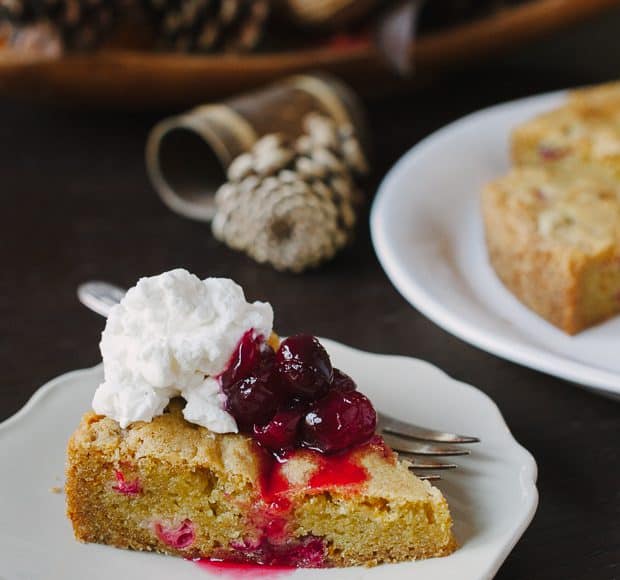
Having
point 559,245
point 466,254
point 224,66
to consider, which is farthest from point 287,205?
point 224,66

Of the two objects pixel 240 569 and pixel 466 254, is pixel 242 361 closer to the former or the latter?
pixel 240 569

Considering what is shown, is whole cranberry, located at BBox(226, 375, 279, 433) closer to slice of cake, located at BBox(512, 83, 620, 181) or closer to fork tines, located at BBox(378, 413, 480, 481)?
fork tines, located at BBox(378, 413, 480, 481)

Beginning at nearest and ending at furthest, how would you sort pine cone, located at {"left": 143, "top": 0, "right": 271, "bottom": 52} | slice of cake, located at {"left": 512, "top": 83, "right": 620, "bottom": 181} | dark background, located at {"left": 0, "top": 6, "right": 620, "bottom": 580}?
dark background, located at {"left": 0, "top": 6, "right": 620, "bottom": 580}
slice of cake, located at {"left": 512, "top": 83, "right": 620, "bottom": 181}
pine cone, located at {"left": 143, "top": 0, "right": 271, "bottom": 52}

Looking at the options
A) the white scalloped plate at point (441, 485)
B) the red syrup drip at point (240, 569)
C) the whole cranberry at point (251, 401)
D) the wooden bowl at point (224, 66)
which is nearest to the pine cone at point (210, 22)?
the wooden bowl at point (224, 66)

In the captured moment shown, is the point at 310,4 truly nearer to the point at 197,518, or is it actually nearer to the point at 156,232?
the point at 156,232

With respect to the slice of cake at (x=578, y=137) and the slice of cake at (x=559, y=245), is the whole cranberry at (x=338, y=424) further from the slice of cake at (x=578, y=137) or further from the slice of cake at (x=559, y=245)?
the slice of cake at (x=578, y=137)

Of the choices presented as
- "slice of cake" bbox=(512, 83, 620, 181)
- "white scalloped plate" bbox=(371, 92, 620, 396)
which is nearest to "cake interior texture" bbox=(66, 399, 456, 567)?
"white scalloped plate" bbox=(371, 92, 620, 396)

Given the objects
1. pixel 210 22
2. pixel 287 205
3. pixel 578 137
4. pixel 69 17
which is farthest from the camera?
pixel 210 22
